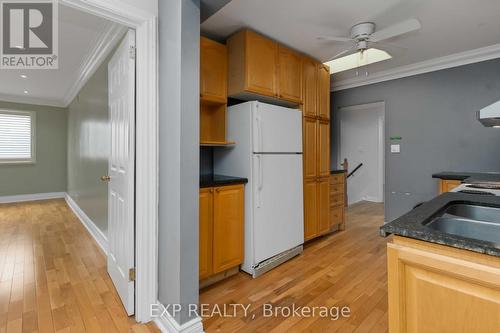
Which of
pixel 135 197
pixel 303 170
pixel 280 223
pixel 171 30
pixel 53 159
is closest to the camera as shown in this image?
pixel 171 30

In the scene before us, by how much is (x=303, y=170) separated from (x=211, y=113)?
4.21 feet

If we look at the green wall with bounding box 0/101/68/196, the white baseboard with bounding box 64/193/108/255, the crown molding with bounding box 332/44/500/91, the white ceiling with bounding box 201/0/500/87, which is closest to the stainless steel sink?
the white ceiling with bounding box 201/0/500/87

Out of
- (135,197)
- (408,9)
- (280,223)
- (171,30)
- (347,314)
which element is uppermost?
(408,9)

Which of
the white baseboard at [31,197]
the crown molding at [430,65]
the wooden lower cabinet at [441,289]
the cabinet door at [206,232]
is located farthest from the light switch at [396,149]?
the white baseboard at [31,197]

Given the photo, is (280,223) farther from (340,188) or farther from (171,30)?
(171,30)

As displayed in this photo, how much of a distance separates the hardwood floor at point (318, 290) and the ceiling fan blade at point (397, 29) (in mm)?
2325

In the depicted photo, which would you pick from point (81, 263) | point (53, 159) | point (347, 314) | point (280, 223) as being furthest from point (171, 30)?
point (53, 159)

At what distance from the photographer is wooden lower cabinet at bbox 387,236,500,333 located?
0.74m

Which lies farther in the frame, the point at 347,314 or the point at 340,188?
the point at 340,188

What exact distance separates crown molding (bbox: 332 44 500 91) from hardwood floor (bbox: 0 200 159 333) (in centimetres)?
440

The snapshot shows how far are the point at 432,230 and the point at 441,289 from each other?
0.64ft

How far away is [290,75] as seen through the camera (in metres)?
2.85

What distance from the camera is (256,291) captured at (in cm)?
209

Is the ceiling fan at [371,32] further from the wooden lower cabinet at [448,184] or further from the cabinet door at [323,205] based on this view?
the wooden lower cabinet at [448,184]
